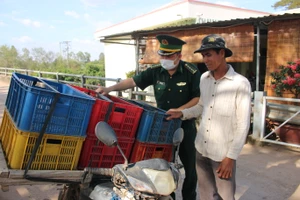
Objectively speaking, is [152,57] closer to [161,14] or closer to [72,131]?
[161,14]

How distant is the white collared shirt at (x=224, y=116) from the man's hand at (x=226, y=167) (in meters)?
0.04

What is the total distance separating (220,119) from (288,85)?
482cm

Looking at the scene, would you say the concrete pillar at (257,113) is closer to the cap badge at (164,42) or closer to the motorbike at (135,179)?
the cap badge at (164,42)

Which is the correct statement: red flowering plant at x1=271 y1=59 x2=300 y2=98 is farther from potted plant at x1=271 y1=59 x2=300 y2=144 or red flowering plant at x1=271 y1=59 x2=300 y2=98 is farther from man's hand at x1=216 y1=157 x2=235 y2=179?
man's hand at x1=216 y1=157 x2=235 y2=179

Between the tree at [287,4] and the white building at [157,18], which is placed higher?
the tree at [287,4]

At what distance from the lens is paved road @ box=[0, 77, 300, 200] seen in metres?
3.71

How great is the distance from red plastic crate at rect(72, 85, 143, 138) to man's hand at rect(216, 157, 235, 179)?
30.2 inches

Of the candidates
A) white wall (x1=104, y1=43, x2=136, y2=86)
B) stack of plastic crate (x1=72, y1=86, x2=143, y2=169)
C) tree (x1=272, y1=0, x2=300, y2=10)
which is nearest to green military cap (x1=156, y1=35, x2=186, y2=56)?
stack of plastic crate (x1=72, y1=86, x2=143, y2=169)

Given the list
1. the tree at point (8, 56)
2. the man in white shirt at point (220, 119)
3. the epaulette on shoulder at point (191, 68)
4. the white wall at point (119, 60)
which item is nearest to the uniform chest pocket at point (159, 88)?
the epaulette on shoulder at point (191, 68)

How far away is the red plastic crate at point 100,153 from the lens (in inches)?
89.7

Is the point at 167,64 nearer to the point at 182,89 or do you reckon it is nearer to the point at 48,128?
the point at 182,89

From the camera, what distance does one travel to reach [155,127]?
8.19 ft

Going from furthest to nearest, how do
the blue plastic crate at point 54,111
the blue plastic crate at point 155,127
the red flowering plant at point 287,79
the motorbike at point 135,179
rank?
the red flowering plant at point 287,79 < the blue plastic crate at point 155,127 < the blue plastic crate at point 54,111 < the motorbike at point 135,179

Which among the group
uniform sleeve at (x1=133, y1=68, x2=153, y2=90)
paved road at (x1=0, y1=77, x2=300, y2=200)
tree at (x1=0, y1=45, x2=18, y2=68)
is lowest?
paved road at (x1=0, y1=77, x2=300, y2=200)
